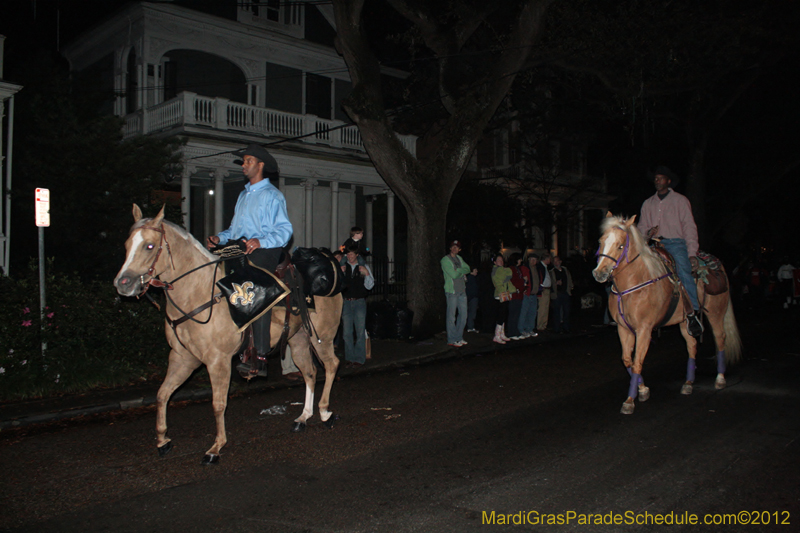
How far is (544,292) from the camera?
1573 cm

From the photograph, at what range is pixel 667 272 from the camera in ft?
25.6

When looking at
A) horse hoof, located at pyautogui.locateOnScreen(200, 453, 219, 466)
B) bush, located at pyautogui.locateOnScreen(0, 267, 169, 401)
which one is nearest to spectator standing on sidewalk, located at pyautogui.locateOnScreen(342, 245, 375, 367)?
bush, located at pyautogui.locateOnScreen(0, 267, 169, 401)

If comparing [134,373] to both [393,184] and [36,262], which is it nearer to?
[36,262]

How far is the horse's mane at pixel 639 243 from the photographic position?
23.8ft

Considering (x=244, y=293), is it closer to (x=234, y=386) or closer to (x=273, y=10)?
(x=234, y=386)

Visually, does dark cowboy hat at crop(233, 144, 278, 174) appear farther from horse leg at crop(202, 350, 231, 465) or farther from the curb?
the curb

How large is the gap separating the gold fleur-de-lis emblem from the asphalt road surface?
1.48m

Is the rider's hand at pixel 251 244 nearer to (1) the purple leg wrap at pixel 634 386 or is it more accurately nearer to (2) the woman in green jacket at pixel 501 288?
(1) the purple leg wrap at pixel 634 386

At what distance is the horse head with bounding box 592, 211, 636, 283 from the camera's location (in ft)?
23.1

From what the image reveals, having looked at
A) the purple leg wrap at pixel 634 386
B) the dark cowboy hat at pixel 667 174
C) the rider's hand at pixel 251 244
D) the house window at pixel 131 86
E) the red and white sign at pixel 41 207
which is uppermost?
the house window at pixel 131 86

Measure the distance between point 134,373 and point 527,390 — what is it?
19.1ft

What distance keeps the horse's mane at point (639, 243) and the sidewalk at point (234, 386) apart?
5075 millimetres

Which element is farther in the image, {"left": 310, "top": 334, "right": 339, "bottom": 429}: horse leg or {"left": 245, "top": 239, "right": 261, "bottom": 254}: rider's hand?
{"left": 310, "top": 334, "right": 339, "bottom": 429}: horse leg

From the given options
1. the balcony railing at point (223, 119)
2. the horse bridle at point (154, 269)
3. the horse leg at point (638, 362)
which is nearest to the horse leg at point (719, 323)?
the horse leg at point (638, 362)
